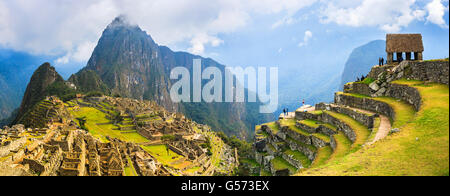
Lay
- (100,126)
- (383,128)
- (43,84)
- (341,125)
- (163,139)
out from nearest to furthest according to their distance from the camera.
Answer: (383,128), (341,125), (163,139), (100,126), (43,84)

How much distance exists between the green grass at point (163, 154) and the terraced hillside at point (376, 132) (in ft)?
38.0

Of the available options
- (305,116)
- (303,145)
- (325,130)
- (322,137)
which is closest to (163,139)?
(305,116)

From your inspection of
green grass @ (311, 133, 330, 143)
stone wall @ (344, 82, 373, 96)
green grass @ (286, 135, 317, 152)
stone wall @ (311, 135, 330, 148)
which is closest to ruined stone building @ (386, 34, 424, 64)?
stone wall @ (344, 82, 373, 96)

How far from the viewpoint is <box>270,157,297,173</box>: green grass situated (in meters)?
16.2

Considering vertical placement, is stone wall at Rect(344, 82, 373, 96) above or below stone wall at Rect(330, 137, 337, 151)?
above

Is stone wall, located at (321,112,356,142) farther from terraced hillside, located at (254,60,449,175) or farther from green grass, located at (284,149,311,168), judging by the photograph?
green grass, located at (284,149,311,168)

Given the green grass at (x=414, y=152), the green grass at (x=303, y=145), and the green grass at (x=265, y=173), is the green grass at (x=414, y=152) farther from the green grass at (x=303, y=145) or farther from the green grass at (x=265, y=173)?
the green grass at (x=265, y=173)

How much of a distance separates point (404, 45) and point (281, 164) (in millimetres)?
10922

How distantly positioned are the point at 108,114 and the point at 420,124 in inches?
2322

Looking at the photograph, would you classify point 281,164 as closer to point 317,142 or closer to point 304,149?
point 304,149

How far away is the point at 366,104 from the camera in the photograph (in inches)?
598

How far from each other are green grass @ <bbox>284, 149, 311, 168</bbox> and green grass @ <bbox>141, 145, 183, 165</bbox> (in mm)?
15243

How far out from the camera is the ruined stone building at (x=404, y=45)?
1708cm
